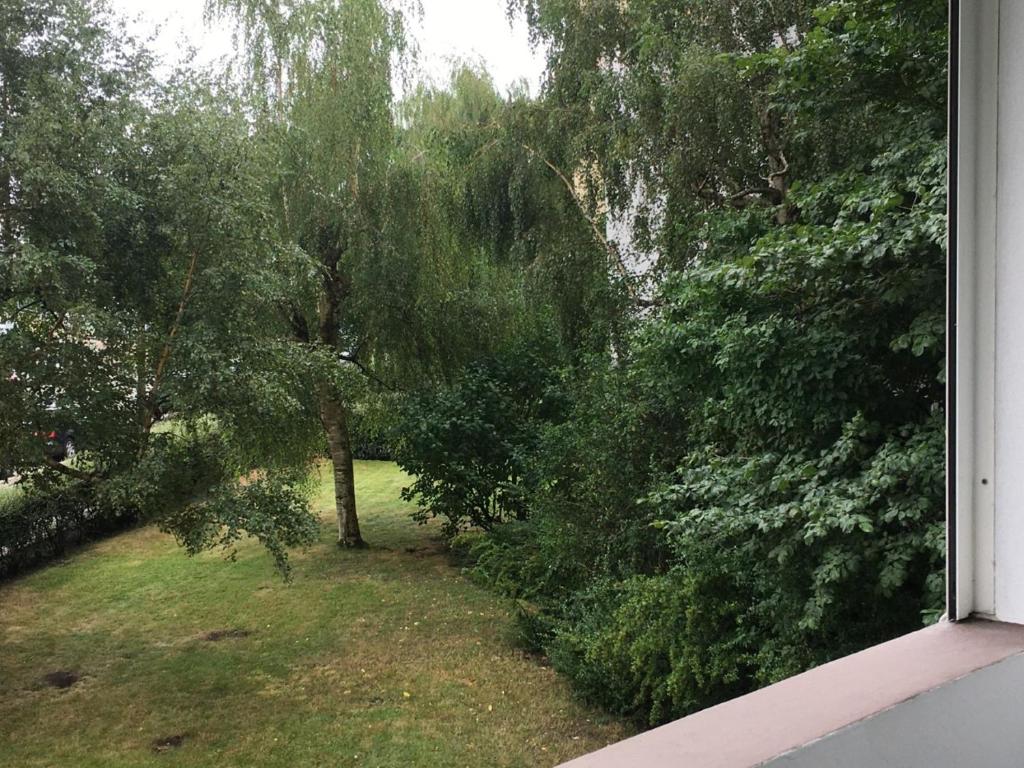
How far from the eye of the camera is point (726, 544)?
2.70m

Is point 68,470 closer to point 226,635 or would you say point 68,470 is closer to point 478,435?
point 226,635

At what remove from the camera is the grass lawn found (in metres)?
3.16

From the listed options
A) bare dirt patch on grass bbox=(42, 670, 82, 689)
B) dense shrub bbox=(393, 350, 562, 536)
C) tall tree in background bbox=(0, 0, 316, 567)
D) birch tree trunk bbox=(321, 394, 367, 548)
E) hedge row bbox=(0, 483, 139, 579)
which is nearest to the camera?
tall tree in background bbox=(0, 0, 316, 567)

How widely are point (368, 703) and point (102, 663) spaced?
5.31 feet

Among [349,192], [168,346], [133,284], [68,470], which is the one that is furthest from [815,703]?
[349,192]

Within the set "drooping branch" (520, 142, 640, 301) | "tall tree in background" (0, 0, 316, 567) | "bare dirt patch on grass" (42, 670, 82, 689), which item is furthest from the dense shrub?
"bare dirt patch on grass" (42, 670, 82, 689)

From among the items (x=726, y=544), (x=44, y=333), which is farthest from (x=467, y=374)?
(x=726, y=544)

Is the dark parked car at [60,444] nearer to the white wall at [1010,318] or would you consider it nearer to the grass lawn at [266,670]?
the grass lawn at [266,670]

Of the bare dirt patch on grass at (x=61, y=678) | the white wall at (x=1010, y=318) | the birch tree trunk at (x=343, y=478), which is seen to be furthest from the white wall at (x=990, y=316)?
the birch tree trunk at (x=343, y=478)

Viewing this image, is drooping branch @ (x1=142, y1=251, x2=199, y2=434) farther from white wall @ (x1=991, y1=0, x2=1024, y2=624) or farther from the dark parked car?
white wall @ (x1=991, y1=0, x2=1024, y2=624)

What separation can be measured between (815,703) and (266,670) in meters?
4.07

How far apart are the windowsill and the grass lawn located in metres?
2.61

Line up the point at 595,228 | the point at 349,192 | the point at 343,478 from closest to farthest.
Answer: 1. the point at 595,228
2. the point at 349,192
3. the point at 343,478

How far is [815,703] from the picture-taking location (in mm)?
518
